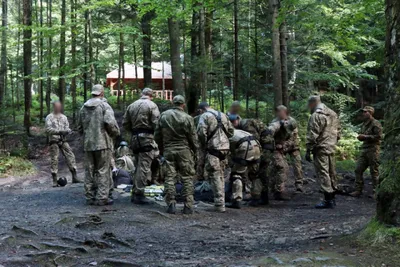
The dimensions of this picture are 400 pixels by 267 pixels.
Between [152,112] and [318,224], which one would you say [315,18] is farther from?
[318,224]

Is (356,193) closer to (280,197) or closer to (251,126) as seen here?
(280,197)

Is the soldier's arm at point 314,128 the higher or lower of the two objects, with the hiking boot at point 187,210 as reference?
higher

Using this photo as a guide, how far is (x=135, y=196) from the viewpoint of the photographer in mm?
9211

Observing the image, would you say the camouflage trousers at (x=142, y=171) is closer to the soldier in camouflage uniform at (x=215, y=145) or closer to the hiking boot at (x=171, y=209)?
the hiking boot at (x=171, y=209)

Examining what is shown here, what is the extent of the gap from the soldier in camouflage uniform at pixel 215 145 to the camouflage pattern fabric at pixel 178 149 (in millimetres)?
409

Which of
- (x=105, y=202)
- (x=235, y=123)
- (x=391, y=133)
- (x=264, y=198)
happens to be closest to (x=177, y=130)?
(x=235, y=123)

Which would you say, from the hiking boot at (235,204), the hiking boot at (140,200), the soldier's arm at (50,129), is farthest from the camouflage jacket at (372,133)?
the soldier's arm at (50,129)

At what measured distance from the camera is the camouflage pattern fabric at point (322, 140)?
922 cm

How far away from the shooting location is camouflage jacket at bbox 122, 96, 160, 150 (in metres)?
9.09

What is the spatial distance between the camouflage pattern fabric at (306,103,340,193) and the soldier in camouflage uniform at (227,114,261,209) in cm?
115

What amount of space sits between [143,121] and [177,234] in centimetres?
295

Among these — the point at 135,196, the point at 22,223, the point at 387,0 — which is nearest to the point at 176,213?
the point at 135,196

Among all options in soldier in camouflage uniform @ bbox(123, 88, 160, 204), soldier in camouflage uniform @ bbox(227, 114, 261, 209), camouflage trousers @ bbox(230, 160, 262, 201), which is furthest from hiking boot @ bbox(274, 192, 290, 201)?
soldier in camouflage uniform @ bbox(123, 88, 160, 204)

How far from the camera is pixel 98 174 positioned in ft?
29.0
